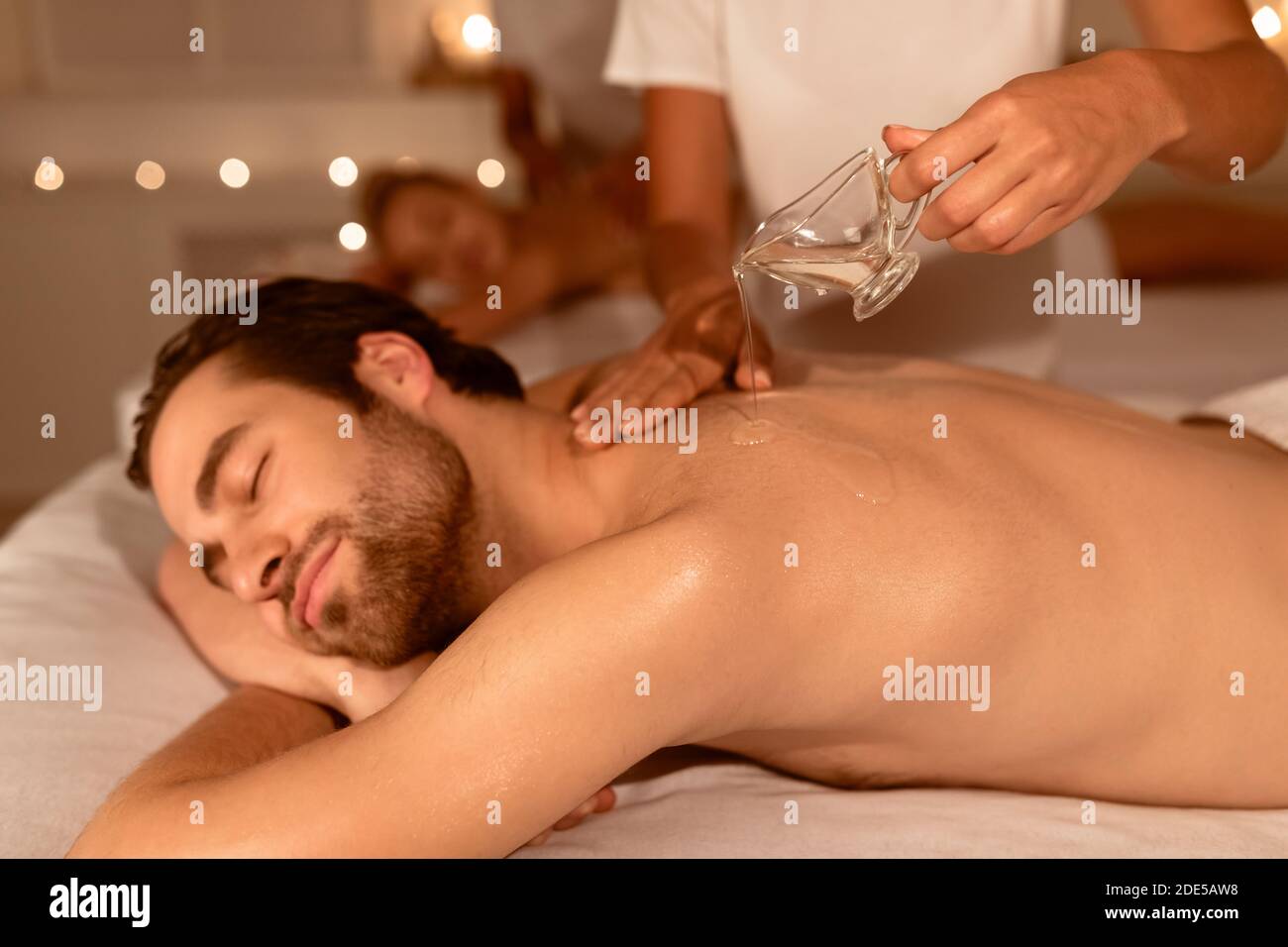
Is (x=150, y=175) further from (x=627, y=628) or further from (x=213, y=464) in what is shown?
(x=627, y=628)

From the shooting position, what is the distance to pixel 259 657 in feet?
4.13

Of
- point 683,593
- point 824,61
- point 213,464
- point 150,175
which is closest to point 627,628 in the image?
point 683,593

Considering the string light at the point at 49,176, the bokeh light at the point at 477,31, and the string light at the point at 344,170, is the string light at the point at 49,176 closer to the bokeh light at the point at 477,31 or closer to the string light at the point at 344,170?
the string light at the point at 344,170

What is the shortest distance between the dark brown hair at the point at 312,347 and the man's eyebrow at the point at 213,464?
8cm

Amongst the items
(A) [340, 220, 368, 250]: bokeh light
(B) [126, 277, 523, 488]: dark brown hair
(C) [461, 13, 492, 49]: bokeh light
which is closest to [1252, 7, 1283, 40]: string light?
(C) [461, 13, 492, 49]: bokeh light

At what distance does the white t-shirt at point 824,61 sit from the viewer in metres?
1.56

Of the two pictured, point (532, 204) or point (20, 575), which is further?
point (532, 204)

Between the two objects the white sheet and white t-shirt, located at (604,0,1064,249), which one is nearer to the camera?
the white sheet

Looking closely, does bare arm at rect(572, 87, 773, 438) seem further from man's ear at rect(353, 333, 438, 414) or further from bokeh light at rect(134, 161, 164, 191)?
bokeh light at rect(134, 161, 164, 191)

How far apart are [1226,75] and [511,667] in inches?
30.7

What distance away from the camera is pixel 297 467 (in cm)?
112

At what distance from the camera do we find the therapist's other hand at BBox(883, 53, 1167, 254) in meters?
0.83

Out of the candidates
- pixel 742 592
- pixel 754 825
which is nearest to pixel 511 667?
pixel 742 592

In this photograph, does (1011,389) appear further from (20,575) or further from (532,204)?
(532,204)
